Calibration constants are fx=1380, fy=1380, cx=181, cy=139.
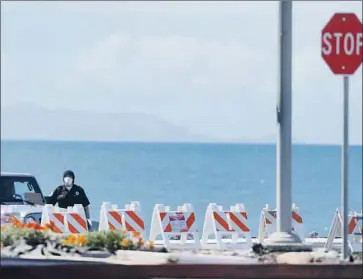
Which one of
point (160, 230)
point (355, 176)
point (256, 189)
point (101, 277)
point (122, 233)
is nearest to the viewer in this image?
point (101, 277)

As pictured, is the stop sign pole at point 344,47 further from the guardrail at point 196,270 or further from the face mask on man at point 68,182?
the face mask on man at point 68,182

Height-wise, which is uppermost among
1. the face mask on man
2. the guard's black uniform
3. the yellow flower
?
the face mask on man

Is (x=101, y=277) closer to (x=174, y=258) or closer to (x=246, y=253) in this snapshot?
(x=174, y=258)

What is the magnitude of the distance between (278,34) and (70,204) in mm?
5689

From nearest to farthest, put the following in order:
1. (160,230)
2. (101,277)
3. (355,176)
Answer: (101,277) → (160,230) → (355,176)

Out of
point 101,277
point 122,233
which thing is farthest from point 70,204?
point 101,277

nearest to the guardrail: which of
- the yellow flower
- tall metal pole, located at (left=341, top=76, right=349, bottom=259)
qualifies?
tall metal pole, located at (left=341, top=76, right=349, bottom=259)

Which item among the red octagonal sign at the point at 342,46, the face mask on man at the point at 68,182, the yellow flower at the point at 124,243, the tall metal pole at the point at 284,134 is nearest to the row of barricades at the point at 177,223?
the face mask on man at the point at 68,182

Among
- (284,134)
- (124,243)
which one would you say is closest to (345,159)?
(284,134)

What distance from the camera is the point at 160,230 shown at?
22844 mm

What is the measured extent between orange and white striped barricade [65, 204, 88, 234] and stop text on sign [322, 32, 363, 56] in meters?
5.48

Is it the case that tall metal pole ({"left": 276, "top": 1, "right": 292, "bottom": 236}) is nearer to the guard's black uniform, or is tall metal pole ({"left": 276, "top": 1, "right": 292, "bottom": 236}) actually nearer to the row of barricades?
the row of barricades

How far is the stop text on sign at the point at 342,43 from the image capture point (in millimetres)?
18547

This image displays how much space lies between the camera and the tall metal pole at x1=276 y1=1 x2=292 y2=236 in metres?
20.1
